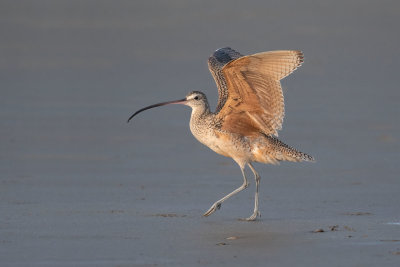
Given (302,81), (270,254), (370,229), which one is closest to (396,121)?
(302,81)

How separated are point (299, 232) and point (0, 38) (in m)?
13.3

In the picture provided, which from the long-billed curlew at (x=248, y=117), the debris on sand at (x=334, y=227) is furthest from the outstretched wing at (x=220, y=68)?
the debris on sand at (x=334, y=227)

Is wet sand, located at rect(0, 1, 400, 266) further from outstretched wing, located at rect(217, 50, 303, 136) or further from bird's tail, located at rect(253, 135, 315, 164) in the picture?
outstretched wing, located at rect(217, 50, 303, 136)

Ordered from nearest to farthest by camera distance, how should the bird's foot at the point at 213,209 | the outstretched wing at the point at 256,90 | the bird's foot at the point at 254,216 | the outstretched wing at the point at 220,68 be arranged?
the bird's foot at the point at 254,216 → the bird's foot at the point at 213,209 → the outstretched wing at the point at 256,90 → the outstretched wing at the point at 220,68

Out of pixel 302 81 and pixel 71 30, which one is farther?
pixel 71 30

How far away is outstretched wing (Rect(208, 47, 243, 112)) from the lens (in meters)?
10.5

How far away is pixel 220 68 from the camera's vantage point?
36.4ft

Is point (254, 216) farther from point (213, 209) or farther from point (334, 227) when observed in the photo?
point (334, 227)

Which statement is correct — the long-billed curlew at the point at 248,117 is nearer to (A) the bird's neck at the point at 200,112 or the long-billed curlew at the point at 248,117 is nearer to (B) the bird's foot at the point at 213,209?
(A) the bird's neck at the point at 200,112

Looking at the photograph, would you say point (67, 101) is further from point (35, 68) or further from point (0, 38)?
point (0, 38)

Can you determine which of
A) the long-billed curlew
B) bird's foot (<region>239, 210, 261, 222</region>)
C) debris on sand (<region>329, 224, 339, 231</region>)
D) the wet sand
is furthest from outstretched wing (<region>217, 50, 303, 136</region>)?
debris on sand (<region>329, 224, 339, 231</region>)

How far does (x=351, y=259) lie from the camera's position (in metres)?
7.30

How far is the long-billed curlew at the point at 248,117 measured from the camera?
9.72 m

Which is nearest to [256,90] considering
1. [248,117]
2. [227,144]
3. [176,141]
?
[248,117]
